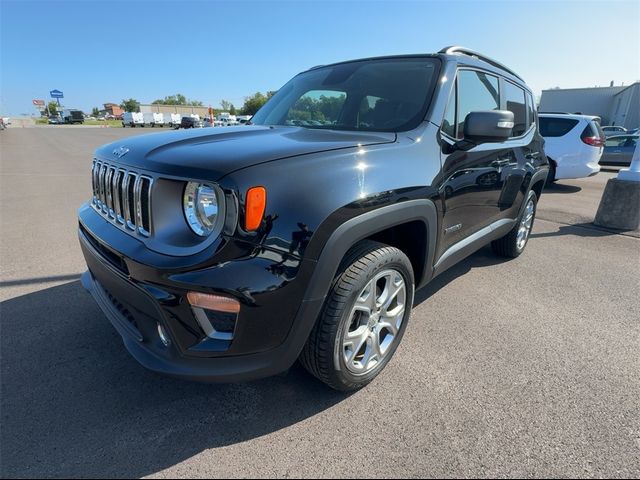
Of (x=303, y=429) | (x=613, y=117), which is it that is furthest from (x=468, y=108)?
(x=613, y=117)

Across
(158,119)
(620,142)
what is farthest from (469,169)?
(158,119)

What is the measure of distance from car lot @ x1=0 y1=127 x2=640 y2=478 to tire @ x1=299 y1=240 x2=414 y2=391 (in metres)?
0.18

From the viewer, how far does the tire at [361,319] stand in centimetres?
195

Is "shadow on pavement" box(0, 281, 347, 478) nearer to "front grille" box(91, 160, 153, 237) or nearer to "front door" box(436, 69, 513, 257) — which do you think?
"front grille" box(91, 160, 153, 237)

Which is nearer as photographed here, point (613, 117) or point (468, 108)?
point (468, 108)

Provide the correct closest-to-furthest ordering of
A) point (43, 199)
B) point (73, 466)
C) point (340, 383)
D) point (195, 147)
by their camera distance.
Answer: point (73, 466) < point (195, 147) < point (340, 383) < point (43, 199)

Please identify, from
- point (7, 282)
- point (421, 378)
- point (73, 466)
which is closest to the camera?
point (73, 466)

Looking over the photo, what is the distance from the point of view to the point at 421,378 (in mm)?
2398

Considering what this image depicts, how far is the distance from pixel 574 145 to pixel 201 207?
385 inches

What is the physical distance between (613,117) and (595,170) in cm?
4995

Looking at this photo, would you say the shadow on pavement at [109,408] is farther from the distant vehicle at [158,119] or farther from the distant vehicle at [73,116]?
the distant vehicle at [73,116]

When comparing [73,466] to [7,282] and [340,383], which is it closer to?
[340,383]

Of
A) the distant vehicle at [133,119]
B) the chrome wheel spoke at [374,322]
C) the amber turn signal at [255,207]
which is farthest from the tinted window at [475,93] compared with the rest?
the distant vehicle at [133,119]

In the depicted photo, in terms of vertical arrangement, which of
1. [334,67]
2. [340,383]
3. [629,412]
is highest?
[334,67]
